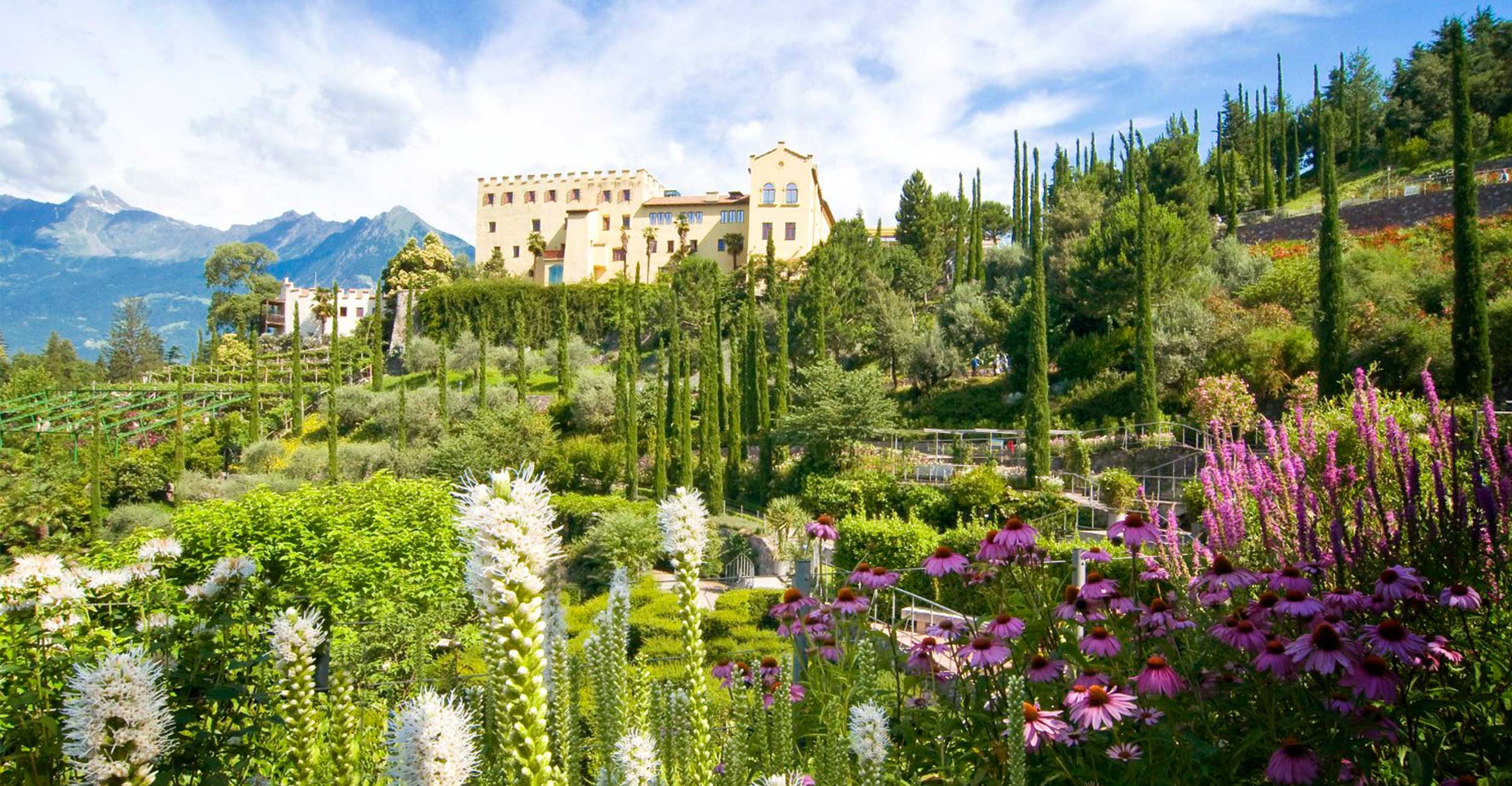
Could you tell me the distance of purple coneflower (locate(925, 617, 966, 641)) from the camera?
3113 mm

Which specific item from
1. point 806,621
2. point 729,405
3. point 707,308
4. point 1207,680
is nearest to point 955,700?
point 806,621

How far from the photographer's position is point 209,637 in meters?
3.27

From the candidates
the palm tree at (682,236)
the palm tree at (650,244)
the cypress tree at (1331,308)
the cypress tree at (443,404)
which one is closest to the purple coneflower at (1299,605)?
the cypress tree at (1331,308)

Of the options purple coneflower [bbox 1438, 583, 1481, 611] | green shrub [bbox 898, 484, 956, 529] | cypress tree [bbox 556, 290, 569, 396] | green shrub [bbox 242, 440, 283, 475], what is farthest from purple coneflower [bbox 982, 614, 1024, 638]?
green shrub [bbox 242, 440, 283, 475]

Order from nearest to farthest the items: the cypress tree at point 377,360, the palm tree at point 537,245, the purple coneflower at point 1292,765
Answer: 1. the purple coneflower at point 1292,765
2. the cypress tree at point 377,360
3. the palm tree at point 537,245

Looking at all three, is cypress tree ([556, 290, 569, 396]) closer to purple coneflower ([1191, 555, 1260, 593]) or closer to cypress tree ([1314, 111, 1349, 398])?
cypress tree ([1314, 111, 1349, 398])

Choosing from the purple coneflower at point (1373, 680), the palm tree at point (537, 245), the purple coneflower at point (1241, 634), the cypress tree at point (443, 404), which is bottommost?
the purple coneflower at point (1373, 680)

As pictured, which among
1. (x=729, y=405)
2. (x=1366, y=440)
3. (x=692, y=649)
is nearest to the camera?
(x=692, y=649)

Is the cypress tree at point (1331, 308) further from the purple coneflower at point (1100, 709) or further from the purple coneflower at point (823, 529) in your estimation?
the purple coneflower at point (1100, 709)

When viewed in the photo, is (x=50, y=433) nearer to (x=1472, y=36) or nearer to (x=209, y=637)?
(x=209, y=637)

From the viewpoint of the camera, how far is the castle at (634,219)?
43.0m

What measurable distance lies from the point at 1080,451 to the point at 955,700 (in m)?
16.2

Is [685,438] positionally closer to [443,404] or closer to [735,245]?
[443,404]

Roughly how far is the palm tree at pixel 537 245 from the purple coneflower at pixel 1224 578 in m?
48.7
